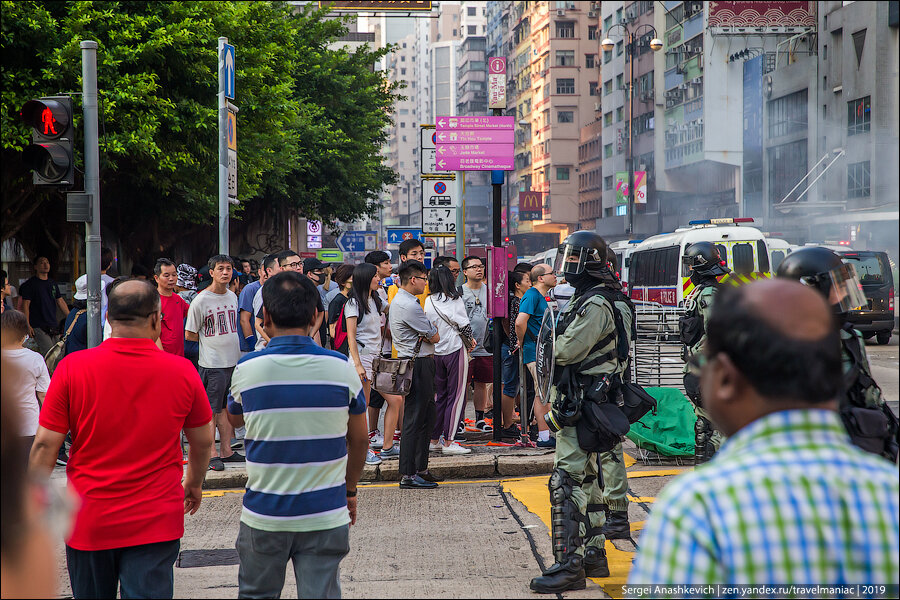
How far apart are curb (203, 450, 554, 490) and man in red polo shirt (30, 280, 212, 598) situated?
→ 4.37 meters

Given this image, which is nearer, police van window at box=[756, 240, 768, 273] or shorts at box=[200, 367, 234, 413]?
shorts at box=[200, 367, 234, 413]

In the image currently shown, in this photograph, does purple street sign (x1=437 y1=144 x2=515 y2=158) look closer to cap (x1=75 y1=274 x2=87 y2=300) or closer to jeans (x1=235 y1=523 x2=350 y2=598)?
cap (x1=75 y1=274 x2=87 y2=300)

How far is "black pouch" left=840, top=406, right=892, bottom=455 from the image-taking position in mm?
3715

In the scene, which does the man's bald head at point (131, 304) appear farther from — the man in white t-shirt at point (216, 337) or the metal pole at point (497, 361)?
the metal pole at point (497, 361)

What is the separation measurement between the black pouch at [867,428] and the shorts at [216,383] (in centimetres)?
561

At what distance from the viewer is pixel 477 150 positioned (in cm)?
1017

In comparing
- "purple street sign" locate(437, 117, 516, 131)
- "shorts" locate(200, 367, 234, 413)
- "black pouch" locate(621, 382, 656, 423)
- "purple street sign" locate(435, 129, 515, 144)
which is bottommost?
"shorts" locate(200, 367, 234, 413)

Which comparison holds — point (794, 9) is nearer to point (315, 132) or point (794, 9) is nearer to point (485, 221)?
point (315, 132)

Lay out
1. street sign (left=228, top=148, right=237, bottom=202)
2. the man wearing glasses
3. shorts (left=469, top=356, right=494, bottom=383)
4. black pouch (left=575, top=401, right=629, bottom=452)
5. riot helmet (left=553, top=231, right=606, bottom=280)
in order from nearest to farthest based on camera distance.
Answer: black pouch (left=575, top=401, right=629, bottom=452)
riot helmet (left=553, top=231, right=606, bottom=280)
street sign (left=228, top=148, right=237, bottom=202)
the man wearing glasses
shorts (left=469, top=356, right=494, bottom=383)

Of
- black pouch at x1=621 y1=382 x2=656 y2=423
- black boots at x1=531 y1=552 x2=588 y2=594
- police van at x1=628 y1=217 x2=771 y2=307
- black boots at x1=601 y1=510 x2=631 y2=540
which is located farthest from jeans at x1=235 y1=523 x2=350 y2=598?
police van at x1=628 y1=217 x2=771 y2=307

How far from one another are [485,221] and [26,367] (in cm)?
10209

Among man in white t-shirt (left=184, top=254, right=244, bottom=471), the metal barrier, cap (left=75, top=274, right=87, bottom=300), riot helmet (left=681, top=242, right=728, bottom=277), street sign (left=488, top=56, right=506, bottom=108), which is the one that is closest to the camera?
riot helmet (left=681, top=242, right=728, bottom=277)

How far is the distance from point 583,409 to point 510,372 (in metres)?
4.84

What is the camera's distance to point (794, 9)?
44.4 metres
